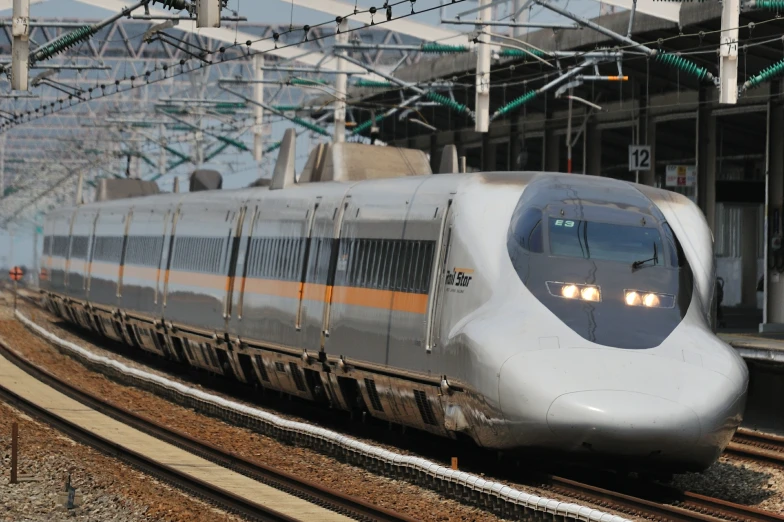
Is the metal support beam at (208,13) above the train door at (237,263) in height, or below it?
above

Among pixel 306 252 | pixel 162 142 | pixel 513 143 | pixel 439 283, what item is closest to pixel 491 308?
pixel 439 283

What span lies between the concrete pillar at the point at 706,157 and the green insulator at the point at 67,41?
59.2 feet

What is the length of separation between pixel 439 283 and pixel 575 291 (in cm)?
208

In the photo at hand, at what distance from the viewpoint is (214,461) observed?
17.8m

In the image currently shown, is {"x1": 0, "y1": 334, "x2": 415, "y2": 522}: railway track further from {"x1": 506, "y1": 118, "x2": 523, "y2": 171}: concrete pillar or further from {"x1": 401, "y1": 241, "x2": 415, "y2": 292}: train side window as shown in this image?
{"x1": 506, "y1": 118, "x2": 523, "y2": 171}: concrete pillar

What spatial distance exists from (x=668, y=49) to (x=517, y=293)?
22.1 meters

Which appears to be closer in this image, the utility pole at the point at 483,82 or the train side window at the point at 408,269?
the train side window at the point at 408,269

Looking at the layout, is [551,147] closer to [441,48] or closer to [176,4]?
[441,48]

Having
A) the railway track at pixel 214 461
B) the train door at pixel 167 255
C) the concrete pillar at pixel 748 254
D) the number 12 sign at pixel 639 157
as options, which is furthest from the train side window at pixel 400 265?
the concrete pillar at pixel 748 254

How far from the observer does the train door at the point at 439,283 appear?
16.2 meters

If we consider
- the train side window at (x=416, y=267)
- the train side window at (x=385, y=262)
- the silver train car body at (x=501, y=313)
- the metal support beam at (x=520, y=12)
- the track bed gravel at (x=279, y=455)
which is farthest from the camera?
the metal support beam at (x=520, y=12)

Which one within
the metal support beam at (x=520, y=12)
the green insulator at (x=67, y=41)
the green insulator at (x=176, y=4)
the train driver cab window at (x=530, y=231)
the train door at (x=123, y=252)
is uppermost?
the metal support beam at (x=520, y=12)

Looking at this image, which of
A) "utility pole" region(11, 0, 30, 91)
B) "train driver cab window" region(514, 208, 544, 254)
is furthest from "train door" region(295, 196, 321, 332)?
"utility pole" region(11, 0, 30, 91)

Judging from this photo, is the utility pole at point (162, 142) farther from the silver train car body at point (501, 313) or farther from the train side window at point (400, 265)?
the train side window at point (400, 265)
